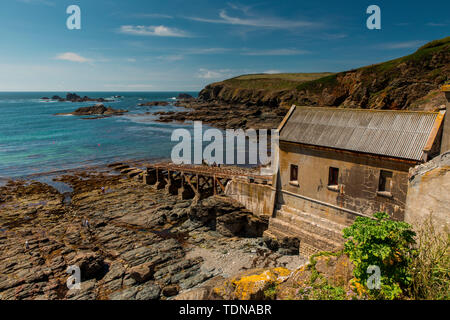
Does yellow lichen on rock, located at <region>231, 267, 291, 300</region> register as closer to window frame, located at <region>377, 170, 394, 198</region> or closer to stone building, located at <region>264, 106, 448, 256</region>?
stone building, located at <region>264, 106, 448, 256</region>

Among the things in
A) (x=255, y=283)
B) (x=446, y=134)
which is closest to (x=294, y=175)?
(x=446, y=134)

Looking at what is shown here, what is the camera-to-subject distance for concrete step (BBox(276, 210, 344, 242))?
17306 mm

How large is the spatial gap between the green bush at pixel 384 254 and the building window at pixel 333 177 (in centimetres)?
995

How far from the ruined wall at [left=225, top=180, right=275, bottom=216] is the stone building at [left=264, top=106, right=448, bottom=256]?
685 mm

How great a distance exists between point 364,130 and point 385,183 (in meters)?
3.18

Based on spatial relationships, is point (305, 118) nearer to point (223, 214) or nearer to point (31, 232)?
point (223, 214)

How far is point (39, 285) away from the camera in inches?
666

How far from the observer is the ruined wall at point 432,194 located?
9320 mm

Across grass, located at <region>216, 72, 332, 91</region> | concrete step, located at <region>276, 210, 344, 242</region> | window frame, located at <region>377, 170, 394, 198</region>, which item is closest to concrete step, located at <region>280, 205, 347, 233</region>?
concrete step, located at <region>276, 210, 344, 242</region>

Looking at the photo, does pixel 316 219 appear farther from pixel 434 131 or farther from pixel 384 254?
pixel 384 254

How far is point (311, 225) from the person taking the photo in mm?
18453

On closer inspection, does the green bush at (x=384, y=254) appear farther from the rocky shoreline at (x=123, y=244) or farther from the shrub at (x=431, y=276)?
the rocky shoreline at (x=123, y=244)

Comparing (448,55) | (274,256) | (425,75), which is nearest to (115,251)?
(274,256)
